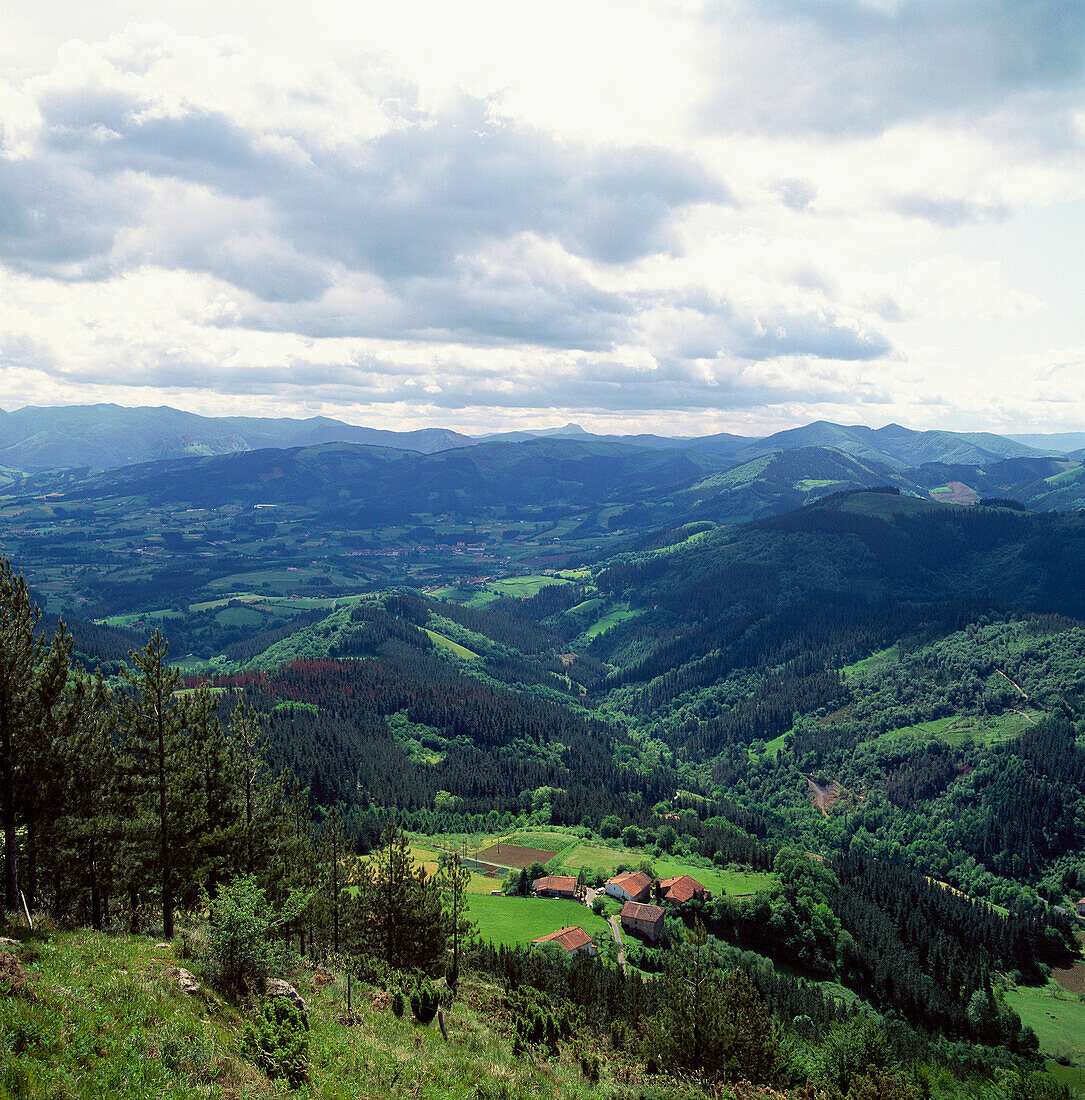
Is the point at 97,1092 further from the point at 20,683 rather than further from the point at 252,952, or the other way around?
the point at 20,683

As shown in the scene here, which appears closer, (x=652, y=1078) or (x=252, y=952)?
(x=252, y=952)

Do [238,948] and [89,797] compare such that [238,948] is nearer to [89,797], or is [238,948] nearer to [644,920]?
[89,797]

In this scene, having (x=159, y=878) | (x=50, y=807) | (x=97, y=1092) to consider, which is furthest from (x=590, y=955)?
(x=97, y=1092)

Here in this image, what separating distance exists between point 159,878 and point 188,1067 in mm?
19553

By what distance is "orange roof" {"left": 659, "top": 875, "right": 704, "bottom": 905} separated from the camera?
109312mm

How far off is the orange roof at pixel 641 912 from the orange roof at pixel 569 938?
9.75m

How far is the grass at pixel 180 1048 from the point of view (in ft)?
60.7

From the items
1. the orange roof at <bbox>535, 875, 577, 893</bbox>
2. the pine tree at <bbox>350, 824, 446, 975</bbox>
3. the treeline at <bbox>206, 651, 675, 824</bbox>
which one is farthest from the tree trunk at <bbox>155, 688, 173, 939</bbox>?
the treeline at <bbox>206, 651, 675, 824</bbox>

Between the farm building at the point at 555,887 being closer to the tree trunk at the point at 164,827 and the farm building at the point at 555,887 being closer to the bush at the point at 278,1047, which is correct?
the tree trunk at the point at 164,827

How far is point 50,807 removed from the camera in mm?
32812

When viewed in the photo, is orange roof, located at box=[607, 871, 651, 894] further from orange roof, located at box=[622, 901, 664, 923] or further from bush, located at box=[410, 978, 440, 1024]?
bush, located at box=[410, 978, 440, 1024]

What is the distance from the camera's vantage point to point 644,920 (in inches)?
3927

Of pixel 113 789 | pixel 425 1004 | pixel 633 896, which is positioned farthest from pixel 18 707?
pixel 633 896

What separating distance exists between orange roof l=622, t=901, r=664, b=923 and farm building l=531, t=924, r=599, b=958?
9.75m
